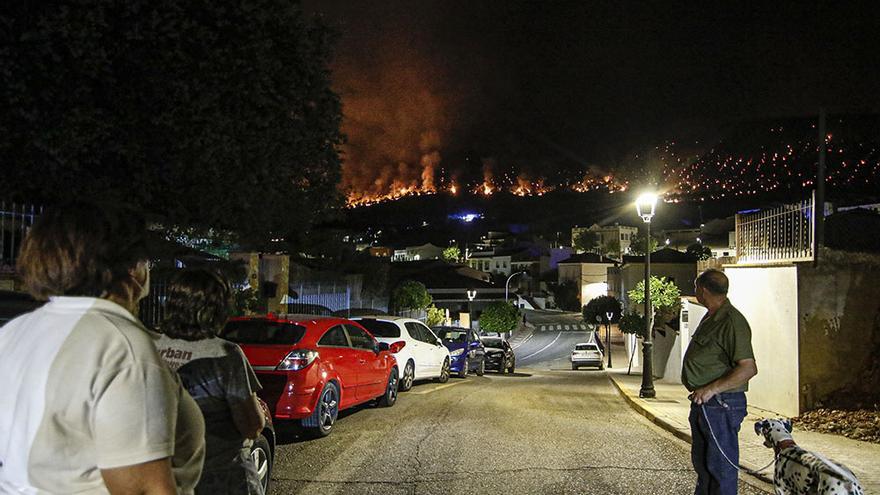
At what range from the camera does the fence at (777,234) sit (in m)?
10.4

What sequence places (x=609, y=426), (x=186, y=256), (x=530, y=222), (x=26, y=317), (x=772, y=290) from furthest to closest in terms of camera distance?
(x=530, y=222), (x=186, y=256), (x=772, y=290), (x=609, y=426), (x=26, y=317)

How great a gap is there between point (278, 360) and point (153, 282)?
18.8 ft

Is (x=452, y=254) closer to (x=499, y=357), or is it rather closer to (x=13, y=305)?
(x=499, y=357)

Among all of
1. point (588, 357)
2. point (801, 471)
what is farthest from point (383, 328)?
point (588, 357)

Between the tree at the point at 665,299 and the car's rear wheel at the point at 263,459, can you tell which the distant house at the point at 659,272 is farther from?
the car's rear wheel at the point at 263,459

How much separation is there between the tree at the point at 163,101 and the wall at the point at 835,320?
9086 millimetres

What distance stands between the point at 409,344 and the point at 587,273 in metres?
60.5

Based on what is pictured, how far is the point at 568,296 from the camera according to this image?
75438mm

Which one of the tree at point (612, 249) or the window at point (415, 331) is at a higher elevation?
the tree at point (612, 249)

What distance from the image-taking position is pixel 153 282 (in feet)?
41.7

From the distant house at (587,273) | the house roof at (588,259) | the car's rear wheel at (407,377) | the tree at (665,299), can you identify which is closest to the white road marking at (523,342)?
the distant house at (587,273)

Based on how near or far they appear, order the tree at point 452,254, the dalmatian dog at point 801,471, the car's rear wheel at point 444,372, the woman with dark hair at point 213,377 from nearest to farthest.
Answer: the woman with dark hair at point 213,377, the dalmatian dog at point 801,471, the car's rear wheel at point 444,372, the tree at point 452,254

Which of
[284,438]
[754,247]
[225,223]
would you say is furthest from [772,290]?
[225,223]

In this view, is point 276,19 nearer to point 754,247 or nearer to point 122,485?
point 754,247
